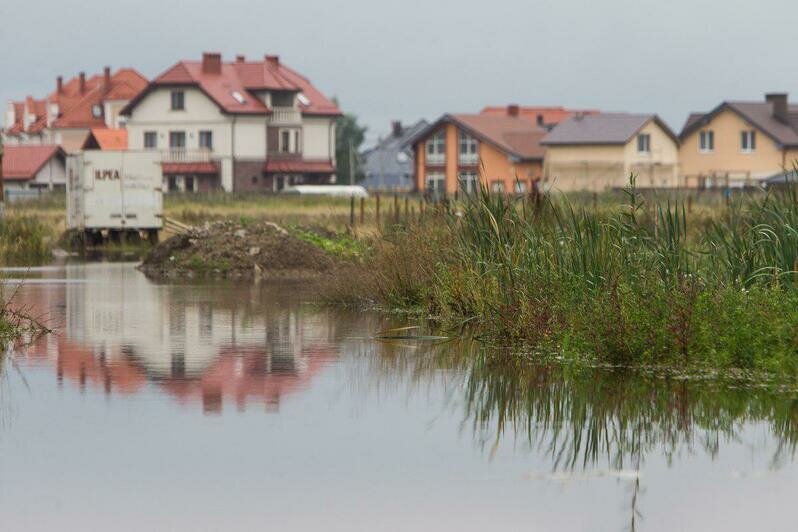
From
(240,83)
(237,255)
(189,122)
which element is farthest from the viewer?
(240,83)

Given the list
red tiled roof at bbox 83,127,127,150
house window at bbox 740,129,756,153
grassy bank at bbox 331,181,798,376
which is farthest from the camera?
red tiled roof at bbox 83,127,127,150

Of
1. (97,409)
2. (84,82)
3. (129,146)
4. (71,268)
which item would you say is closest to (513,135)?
(129,146)

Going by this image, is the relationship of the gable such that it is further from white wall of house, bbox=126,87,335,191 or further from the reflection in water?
the reflection in water

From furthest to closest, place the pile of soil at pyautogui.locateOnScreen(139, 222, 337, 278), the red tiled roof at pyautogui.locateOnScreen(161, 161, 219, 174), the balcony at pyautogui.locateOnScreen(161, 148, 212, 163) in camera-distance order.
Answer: the balcony at pyautogui.locateOnScreen(161, 148, 212, 163), the red tiled roof at pyautogui.locateOnScreen(161, 161, 219, 174), the pile of soil at pyautogui.locateOnScreen(139, 222, 337, 278)

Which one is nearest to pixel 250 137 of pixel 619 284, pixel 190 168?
pixel 190 168

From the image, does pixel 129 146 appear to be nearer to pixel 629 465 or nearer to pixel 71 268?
pixel 71 268

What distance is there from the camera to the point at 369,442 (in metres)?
12.7

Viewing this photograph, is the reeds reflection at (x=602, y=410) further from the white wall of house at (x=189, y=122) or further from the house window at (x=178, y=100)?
the house window at (x=178, y=100)

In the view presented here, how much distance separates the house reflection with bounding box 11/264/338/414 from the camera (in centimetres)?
1603

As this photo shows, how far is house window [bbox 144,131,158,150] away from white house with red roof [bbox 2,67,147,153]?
75.4ft

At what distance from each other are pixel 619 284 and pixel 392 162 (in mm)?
153612

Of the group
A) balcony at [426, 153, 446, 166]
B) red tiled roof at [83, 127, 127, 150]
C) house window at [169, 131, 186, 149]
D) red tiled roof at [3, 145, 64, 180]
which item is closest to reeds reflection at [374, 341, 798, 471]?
house window at [169, 131, 186, 149]

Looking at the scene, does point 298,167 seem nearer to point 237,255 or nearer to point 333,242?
point 333,242

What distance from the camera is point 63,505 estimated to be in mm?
10211
